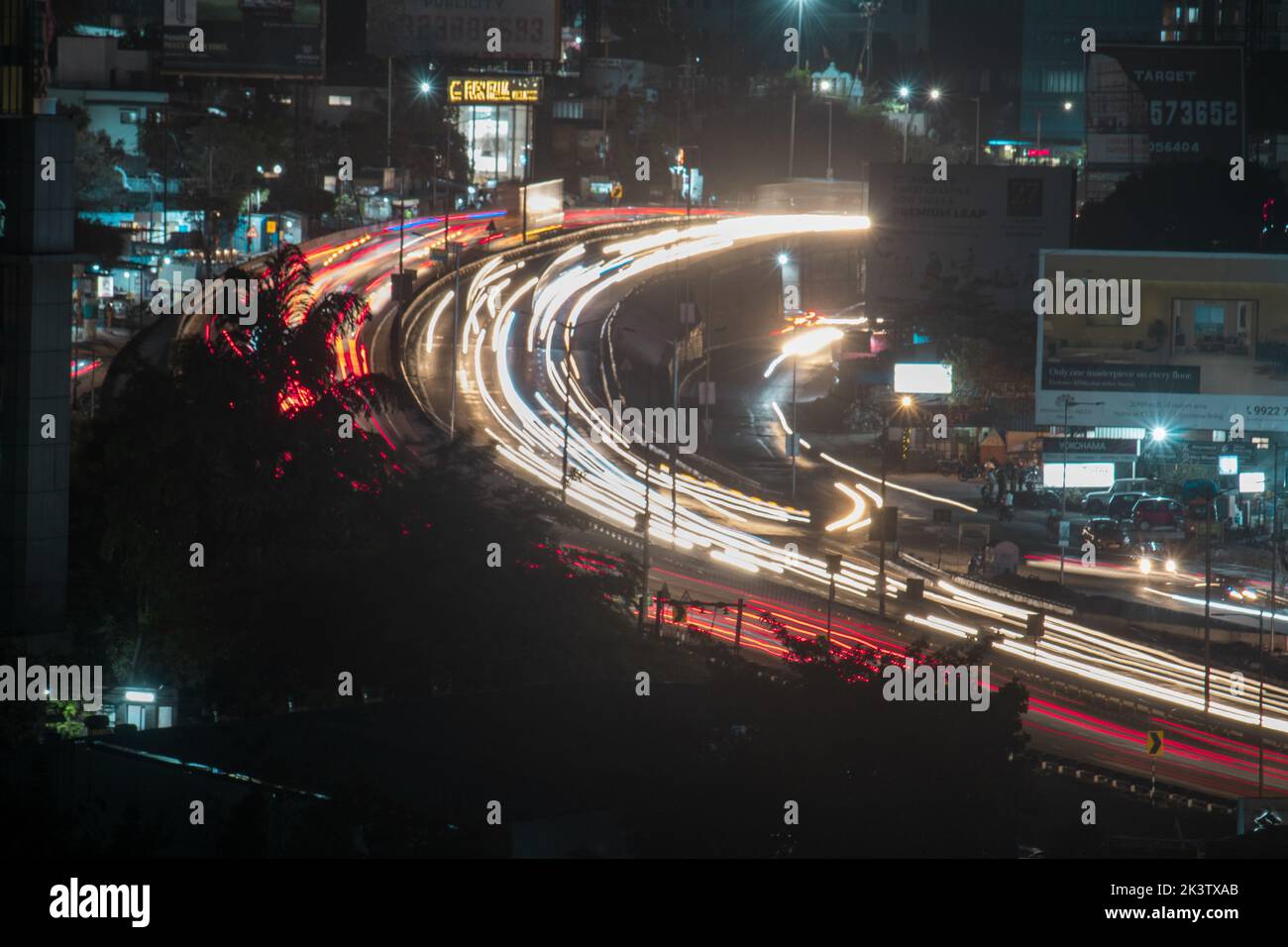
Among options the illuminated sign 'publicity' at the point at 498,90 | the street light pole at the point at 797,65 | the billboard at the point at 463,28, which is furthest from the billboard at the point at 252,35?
the street light pole at the point at 797,65

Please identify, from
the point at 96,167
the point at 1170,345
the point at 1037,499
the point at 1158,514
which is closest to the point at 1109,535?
the point at 1158,514

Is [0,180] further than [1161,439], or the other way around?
[1161,439]

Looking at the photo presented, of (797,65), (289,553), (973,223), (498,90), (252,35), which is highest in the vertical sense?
(797,65)

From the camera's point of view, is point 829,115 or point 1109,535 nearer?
point 1109,535

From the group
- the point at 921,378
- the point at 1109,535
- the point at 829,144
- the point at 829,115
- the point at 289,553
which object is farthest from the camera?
the point at 829,115

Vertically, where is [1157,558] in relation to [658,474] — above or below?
below

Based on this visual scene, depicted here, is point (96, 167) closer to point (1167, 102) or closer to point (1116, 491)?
point (1167, 102)

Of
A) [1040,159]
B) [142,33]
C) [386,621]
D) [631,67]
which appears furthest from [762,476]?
[1040,159]

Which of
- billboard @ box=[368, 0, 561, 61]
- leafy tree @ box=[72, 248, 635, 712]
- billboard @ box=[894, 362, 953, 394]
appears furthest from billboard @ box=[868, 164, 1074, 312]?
leafy tree @ box=[72, 248, 635, 712]
